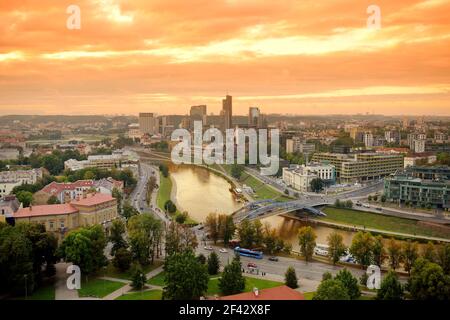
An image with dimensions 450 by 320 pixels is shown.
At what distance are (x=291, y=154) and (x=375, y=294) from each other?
1166 cm

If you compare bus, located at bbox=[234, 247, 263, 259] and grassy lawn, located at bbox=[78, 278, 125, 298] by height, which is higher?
bus, located at bbox=[234, 247, 263, 259]

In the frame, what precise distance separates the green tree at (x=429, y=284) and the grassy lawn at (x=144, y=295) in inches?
92.9

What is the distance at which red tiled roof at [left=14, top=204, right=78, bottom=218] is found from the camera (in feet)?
21.7

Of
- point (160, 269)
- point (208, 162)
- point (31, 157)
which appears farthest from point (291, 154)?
point (160, 269)

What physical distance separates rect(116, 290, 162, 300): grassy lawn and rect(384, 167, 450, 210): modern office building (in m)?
6.07

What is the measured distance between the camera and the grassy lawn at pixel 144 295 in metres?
4.67

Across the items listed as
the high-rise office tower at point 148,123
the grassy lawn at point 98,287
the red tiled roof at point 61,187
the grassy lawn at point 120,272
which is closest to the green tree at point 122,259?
the grassy lawn at point 120,272

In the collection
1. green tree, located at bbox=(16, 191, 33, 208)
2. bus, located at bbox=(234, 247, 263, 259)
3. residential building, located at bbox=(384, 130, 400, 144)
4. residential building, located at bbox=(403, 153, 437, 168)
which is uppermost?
residential building, located at bbox=(384, 130, 400, 144)

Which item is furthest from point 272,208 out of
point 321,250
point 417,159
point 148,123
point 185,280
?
point 148,123

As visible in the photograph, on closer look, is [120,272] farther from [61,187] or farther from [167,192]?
[167,192]

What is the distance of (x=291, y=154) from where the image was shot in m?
16.4

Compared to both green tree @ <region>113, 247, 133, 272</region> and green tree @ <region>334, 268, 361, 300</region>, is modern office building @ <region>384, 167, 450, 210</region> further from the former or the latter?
green tree @ <region>113, 247, 133, 272</region>

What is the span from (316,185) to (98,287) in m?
6.93

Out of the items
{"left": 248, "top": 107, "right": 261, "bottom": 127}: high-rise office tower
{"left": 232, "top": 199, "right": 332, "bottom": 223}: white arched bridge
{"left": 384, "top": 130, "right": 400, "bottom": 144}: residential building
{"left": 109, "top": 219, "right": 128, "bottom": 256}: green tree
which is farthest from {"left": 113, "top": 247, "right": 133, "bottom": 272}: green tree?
{"left": 248, "top": 107, "right": 261, "bottom": 127}: high-rise office tower
